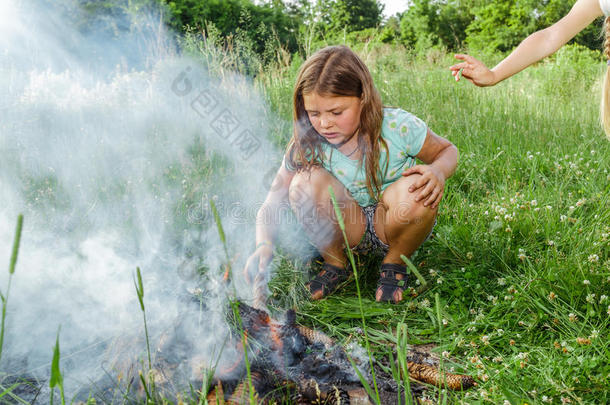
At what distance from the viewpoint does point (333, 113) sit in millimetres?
2256

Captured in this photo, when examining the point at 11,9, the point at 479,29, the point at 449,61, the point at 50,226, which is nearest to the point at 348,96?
the point at 50,226

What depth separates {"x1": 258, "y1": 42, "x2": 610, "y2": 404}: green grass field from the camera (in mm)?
1650

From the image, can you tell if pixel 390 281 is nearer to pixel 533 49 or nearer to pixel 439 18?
pixel 533 49

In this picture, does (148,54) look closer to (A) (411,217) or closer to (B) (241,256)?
(B) (241,256)

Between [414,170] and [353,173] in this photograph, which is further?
[353,173]

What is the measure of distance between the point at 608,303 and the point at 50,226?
9.19ft

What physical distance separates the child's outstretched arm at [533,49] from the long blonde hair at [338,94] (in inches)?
17.0

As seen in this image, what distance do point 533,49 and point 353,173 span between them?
1054 millimetres

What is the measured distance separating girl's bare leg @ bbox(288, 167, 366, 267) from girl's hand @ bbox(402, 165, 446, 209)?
37cm

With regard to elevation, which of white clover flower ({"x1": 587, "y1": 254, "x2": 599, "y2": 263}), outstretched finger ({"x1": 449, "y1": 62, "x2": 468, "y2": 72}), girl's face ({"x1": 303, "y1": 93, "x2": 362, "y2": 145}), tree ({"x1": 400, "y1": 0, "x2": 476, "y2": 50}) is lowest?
white clover flower ({"x1": 587, "y1": 254, "x2": 599, "y2": 263})

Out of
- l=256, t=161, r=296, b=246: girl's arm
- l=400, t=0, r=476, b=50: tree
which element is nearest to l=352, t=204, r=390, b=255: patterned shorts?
l=256, t=161, r=296, b=246: girl's arm

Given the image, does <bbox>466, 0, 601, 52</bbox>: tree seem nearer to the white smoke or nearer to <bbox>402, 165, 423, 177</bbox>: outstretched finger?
the white smoke

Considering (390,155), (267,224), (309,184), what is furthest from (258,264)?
(390,155)

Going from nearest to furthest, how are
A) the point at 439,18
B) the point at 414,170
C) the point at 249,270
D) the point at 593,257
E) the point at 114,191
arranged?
the point at 593,257, the point at 414,170, the point at 249,270, the point at 114,191, the point at 439,18
